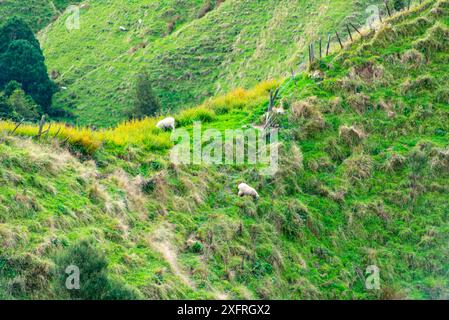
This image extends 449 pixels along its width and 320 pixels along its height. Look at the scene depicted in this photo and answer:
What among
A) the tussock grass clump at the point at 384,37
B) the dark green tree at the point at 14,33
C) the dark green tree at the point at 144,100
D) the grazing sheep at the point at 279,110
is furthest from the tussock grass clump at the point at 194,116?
the dark green tree at the point at 14,33

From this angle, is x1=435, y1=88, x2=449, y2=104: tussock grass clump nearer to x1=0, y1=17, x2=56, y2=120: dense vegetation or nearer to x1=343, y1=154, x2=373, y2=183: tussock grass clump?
x1=343, y1=154, x2=373, y2=183: tussock grass clump

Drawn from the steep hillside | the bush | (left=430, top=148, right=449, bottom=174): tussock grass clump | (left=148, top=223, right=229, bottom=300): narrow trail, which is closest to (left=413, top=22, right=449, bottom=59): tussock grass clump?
(left=430, top=148, right=449, bottom=174): tussock grass clump

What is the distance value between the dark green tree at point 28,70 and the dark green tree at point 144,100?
28.4ft

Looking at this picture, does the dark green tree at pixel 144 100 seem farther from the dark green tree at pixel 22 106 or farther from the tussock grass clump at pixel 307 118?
the tussock grass clump at pixel 307 118

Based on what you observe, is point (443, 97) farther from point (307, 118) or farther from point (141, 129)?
point (141, 129)

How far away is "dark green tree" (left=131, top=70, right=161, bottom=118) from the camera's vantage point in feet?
134

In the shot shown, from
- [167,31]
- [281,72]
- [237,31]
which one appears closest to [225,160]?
[281,72]

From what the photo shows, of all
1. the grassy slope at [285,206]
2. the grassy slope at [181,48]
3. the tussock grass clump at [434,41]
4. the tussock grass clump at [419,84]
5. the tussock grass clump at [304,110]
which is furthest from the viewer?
the grassy slope at [181,48]

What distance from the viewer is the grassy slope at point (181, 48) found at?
4416 cm

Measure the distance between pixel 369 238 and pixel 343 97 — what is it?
6.62 metres

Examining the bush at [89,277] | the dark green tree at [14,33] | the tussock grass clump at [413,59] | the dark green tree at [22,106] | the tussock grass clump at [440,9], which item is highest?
the tussock grass clump at [440,9]

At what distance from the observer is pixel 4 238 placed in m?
13.9

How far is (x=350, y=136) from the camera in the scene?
2222 centimetres

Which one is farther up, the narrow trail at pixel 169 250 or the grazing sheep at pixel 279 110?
the grazing sheep at pixel 279 110
